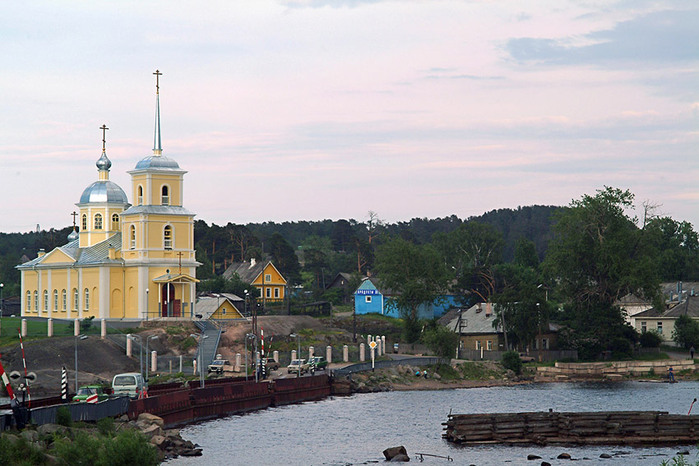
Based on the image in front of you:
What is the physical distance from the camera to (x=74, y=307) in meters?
103

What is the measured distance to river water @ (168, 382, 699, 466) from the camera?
52312 mm

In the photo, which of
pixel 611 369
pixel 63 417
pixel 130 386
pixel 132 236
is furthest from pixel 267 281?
pixel 63 417

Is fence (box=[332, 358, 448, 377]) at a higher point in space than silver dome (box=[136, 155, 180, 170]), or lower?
lower

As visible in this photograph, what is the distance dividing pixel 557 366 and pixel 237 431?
46.8m

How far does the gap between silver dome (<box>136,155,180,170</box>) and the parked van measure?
1583 inches

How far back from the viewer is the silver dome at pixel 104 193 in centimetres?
11131

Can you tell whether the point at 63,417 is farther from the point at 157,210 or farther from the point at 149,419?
the point at 157,210

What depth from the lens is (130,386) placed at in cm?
6312

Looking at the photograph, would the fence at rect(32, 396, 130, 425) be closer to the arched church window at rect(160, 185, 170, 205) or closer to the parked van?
the parked van

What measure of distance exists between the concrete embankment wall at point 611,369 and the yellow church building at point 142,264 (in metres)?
33.2

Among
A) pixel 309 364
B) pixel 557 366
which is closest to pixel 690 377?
pixel 557 366

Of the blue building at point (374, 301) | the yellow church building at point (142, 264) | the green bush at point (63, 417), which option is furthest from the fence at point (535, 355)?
the green bush at point (63, 417)

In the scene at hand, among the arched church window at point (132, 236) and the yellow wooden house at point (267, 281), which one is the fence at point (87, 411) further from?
the yellow wooden house at point (267, 281)

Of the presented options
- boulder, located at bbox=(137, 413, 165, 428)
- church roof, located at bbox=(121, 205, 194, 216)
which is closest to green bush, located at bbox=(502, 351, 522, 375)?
church roof, located at bbox=(121, 205, 194, 216)
